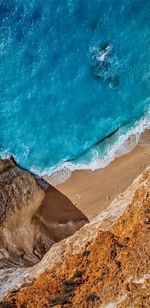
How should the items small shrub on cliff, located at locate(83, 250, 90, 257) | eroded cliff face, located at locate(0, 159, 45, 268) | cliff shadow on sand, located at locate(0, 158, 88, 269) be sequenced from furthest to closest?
cliff shadow on sand, located at locate(0, 158, 88, 269), eroded cliff face, located at locate(0, 159, 45, 268), small shrub on cliff, located at locate(83, 250, 90, 257)

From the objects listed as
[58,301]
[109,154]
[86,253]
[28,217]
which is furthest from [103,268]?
[109,154]

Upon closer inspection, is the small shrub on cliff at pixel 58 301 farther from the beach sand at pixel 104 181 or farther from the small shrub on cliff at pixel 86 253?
the beach sand at pixel 104 181

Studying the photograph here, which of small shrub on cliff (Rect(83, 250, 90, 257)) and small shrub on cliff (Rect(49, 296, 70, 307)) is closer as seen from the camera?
small shrub on cliff (Rect(49, 296, 70, 307))

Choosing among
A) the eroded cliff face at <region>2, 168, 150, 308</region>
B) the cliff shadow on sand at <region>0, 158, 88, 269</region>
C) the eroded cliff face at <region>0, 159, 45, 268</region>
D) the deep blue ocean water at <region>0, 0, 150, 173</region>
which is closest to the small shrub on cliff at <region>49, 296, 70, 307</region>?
the eroded cliff face at <region>2, 168, 150, 308</region>

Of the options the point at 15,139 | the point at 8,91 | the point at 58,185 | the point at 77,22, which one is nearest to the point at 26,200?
the point at 58,185

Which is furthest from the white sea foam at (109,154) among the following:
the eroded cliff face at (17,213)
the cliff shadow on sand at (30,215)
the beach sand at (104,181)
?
the eroded cliff face at (17,213)

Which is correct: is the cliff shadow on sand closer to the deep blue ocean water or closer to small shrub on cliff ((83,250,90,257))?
the deep blue ocean water
